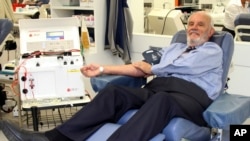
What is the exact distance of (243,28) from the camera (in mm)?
3484

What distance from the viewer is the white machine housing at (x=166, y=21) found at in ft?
11.6

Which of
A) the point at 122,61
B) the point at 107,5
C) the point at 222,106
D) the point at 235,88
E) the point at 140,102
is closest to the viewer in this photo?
the point at 222,106

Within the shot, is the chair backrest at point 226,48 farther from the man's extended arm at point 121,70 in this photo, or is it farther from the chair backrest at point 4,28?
the chair backrest at point 4,28

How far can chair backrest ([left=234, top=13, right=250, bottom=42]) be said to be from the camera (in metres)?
3.46

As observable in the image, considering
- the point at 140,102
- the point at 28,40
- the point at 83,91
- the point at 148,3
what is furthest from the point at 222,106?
the point at 148,3

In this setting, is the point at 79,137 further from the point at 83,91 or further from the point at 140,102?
the point at 83,91

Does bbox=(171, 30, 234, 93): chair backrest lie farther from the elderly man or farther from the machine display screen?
the machine display screen

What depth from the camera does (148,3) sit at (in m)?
5.55

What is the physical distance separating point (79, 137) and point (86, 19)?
1.89 metres

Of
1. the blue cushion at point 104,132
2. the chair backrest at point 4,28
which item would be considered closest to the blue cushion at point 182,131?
the blue cushion at point 104,132

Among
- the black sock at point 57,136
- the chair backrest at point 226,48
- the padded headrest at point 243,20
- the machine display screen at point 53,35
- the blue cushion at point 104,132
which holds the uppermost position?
the padded headrest at point 243,20

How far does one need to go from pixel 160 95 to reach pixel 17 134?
33.2 inches

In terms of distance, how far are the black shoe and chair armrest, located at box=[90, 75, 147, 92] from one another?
0.51 m

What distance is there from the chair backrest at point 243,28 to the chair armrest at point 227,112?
4.96 ft
